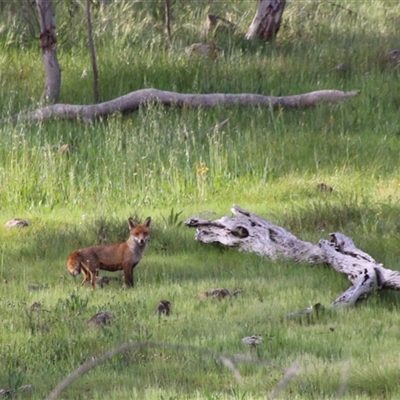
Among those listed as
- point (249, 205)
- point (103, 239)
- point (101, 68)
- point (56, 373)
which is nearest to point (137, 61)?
point (101, 68)

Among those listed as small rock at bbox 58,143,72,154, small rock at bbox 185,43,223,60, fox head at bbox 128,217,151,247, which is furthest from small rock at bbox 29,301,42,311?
small rock at bbox 185,43,223,60

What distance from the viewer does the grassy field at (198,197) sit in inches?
244

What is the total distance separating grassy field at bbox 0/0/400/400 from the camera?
6.19 metres

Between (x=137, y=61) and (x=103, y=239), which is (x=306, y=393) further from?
(x=137, y=61)

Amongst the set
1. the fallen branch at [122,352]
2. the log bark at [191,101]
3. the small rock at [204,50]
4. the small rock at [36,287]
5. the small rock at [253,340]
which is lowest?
the log bark at [191,101]

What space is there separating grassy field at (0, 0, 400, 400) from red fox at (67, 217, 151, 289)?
0.58 feet

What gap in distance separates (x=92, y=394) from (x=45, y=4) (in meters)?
10.3

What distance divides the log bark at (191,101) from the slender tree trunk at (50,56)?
0.77 m

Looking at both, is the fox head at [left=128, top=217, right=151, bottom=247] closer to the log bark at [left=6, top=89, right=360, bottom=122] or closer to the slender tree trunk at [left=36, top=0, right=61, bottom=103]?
the log bark at [left=6, top=89, right=360, bottom=122]

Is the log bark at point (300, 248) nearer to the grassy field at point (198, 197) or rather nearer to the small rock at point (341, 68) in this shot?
the grassy field at point (198, 197)

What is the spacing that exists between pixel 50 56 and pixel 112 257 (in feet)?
25.3

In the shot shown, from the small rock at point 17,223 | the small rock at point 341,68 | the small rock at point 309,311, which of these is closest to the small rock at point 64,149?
the small rock at point 17,223

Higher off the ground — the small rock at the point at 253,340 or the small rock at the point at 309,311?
the small rock at the point at 253,340

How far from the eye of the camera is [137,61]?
54.7 ft
